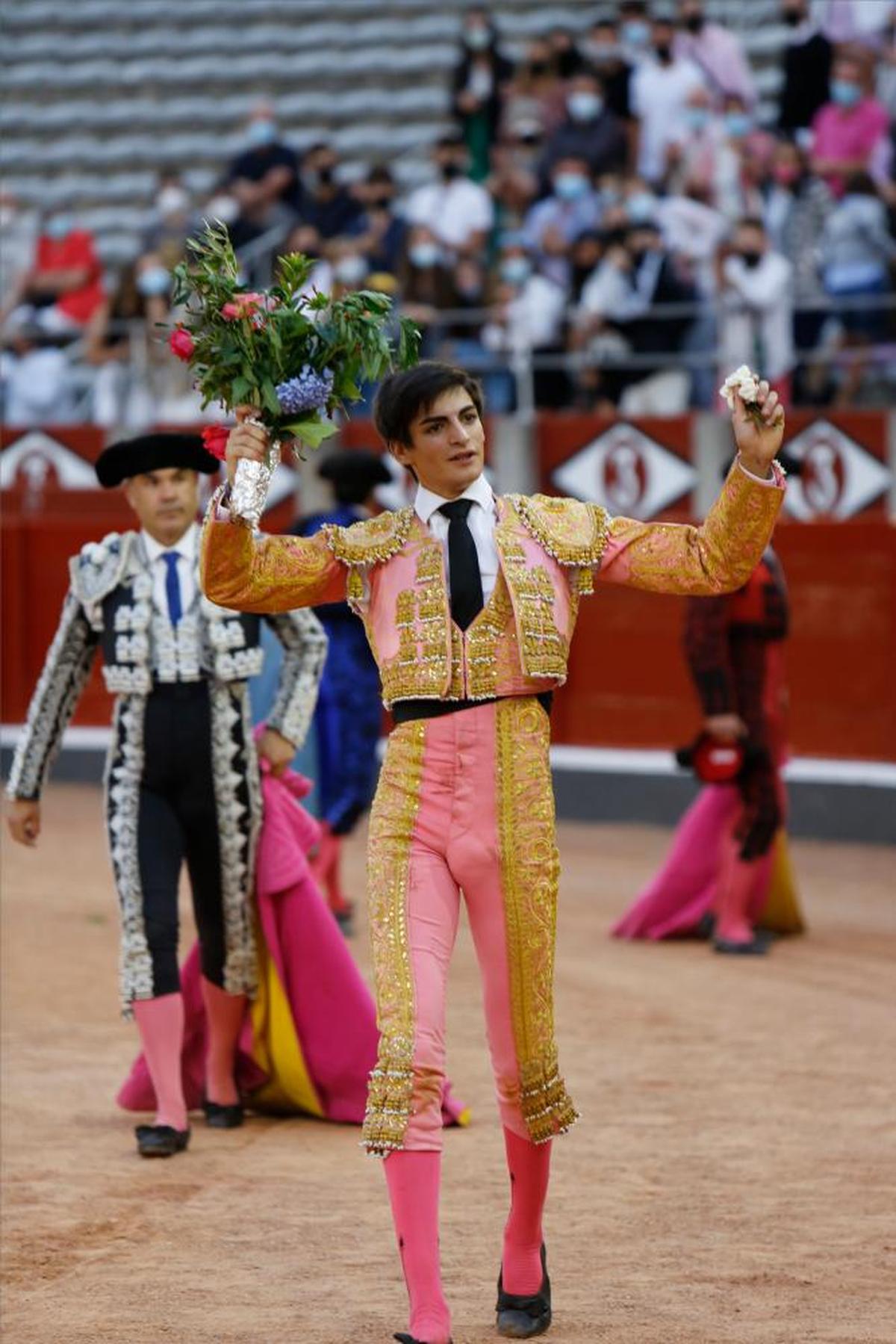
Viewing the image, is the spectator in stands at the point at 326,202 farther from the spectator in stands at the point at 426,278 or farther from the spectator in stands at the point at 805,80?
the spectator in stands at the point at 805,80

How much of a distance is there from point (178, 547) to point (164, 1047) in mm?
1071

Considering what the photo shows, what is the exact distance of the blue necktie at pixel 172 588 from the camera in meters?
5.66

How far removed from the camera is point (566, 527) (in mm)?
4219

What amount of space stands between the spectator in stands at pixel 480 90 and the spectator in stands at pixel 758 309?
342cm

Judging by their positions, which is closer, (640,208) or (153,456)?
(153,456)

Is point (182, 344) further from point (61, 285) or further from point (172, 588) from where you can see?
point (61, 285)

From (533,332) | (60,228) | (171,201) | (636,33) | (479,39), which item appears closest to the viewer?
(533,332)

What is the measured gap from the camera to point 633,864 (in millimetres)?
10594

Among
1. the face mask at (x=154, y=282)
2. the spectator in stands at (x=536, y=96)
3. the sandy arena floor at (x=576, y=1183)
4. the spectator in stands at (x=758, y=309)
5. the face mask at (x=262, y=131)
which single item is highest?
the face mask at (x=262, y=131)

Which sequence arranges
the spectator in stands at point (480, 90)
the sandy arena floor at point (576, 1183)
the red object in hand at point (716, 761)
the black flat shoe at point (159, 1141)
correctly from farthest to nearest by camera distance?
the spectator in stands at point (480, 90)
the red object in hand at point (716, 761)
the black flat shoe at point (159, 1141)
the sandy arena floor at point (576, 1183)

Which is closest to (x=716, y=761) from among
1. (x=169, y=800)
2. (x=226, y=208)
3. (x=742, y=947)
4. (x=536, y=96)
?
(x=742, y=947)

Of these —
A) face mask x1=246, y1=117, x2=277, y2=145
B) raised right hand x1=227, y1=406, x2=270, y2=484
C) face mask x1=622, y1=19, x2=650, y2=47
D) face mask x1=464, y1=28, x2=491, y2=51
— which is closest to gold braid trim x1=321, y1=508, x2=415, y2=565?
raised right hand x1=227, y1=406, x2=270, y2=484

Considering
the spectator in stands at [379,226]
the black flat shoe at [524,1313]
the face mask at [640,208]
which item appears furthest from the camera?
the spectator in stands at [379,226]

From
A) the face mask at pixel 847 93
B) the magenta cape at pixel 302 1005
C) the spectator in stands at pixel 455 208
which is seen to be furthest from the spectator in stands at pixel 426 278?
the magenta cape at pixel 302 1005
